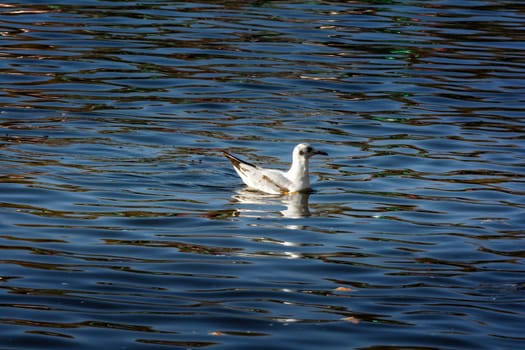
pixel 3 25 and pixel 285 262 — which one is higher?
pixel 3 25

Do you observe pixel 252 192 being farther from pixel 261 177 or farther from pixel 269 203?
pixel 269 203

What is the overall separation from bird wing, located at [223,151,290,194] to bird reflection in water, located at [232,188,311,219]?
0.30ft

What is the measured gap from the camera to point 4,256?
11.4 meters

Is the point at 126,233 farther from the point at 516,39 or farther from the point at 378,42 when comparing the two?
the point at 516,39

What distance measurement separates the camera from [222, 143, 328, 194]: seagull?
14.9 metres

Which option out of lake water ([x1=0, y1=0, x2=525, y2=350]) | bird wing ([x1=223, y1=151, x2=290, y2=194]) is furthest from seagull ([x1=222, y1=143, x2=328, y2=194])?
lake water ([x1=0, y1=0, x2=525, y2=350])

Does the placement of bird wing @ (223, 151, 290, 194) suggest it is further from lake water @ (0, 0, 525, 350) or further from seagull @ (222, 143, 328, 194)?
lake water @ (0, 0, 525, 350)

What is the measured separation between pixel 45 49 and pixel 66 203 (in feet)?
34.2

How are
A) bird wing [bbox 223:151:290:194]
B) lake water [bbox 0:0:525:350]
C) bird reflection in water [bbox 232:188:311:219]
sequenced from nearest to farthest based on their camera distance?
lake water [bbox 0:0:525:350] → bird reflection in water [bbox 232:188:311:219] → bird wing [bbox 223:151:290:194]

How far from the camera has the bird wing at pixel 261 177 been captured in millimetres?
14828

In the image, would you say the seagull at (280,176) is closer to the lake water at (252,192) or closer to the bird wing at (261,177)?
the bird wing at (261,177)

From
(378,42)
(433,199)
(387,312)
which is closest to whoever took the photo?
(387,312)

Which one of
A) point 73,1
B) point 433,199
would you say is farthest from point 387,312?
point 73,1

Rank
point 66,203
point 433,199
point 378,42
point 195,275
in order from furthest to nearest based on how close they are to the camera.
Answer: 1. point 378,42
2. point 433,199
3. point 66,203
4. point 195,275
